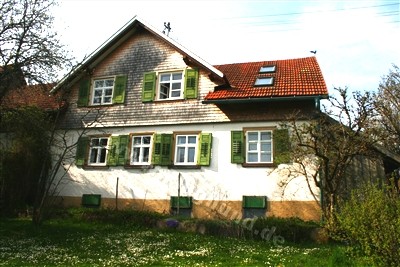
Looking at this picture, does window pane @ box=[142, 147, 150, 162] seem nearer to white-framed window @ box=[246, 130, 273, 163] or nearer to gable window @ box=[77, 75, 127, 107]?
gable window @ box=[77, 75, 127, 107]

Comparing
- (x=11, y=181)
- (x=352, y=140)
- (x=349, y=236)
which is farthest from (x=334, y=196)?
(x=11, y=181)

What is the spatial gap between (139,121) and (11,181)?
6.21 metres

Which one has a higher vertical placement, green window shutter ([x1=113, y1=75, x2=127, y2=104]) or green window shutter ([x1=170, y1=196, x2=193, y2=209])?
green window shutter ([x1=113, y1=75, x2=127, y2=104])

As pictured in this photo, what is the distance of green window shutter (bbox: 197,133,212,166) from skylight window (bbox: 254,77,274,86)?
319 centimetres

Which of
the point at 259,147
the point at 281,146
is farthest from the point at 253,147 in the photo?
the point at 281,146

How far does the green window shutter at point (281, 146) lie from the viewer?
1566 centimetres

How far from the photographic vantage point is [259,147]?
16641 mm

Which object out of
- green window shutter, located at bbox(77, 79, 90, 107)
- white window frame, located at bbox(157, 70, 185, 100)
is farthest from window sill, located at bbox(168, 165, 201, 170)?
green window shutter, located at bbox(77, 79, 90, 107)

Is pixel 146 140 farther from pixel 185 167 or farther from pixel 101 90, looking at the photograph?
pixel 101 90

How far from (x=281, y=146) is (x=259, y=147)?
106 cm

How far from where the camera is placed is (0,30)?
1600cm

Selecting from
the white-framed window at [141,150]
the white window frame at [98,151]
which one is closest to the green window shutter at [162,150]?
the white-framed window at [141,150]

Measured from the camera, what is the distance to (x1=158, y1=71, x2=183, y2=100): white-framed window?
62.4ft

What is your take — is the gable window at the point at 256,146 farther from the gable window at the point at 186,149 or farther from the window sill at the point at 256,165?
the gable window at the point at 186,149
